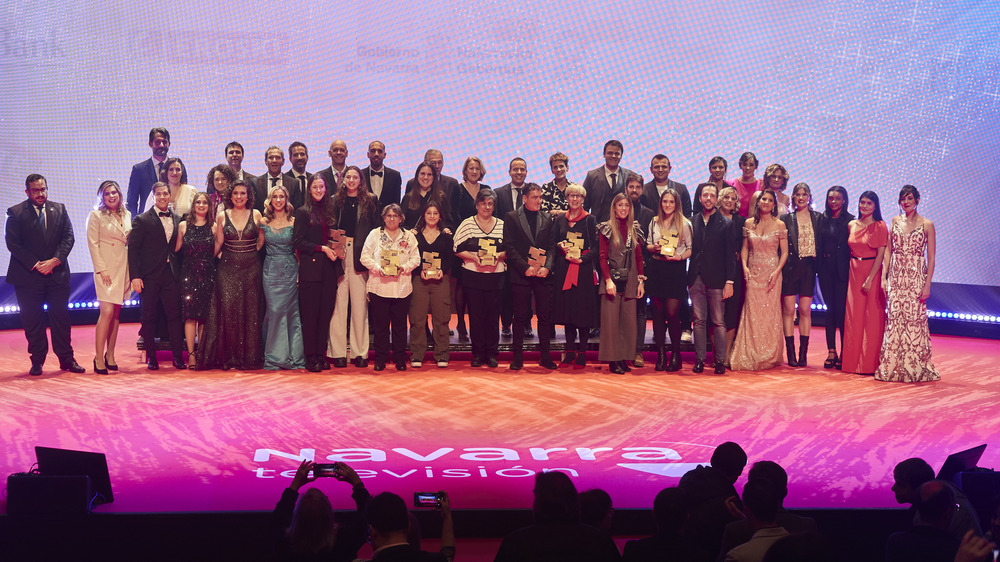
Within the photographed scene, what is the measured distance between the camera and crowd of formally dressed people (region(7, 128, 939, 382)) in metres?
6.89

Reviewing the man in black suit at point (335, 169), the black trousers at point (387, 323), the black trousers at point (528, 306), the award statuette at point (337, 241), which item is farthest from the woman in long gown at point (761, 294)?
the man in black suit at point (335, 169)

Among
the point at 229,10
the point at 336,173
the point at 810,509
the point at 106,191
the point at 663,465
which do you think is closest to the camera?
the point at 810,509

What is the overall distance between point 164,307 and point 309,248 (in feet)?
4.32

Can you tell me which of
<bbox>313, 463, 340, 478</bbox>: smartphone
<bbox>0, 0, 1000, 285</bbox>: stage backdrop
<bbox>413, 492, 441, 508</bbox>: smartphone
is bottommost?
<bbox>413, 492, 441, 508</bbox>: smartphone

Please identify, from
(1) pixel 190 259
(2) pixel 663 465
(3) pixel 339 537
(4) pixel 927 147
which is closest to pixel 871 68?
(4) pixel 927 147

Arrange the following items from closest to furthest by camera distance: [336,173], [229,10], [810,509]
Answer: [810,509] → [336,173] → [229,10]

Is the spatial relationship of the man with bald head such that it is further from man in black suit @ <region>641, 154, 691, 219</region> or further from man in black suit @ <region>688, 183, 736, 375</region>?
man in black suit @ <region>688, 183, 736, 375</region>

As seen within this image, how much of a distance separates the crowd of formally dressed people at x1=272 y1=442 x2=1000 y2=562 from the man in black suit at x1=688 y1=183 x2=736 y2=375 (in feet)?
13.6

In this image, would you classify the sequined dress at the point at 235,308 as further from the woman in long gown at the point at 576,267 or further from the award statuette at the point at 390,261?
the woman in long gown at the point at 576,267

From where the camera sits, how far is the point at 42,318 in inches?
271

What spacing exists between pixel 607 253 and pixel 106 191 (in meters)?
4.08

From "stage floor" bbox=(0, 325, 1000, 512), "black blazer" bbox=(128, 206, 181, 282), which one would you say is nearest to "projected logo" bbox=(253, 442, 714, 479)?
"stage floor" bbox=(0, 325, 1000, 512)

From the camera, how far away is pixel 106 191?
686 centimetres

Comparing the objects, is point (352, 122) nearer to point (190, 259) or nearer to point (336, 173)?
point (336, 173)
